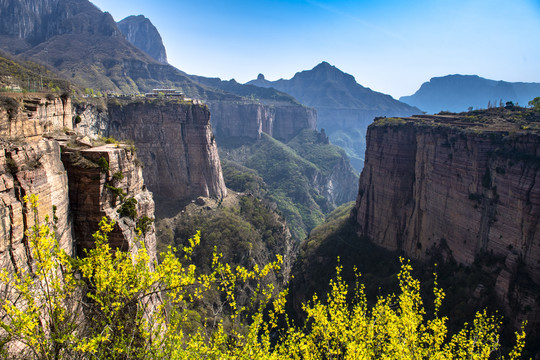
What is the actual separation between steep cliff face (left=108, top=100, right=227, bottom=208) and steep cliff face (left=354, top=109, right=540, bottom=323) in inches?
1436

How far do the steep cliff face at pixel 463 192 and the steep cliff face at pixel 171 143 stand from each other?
3649cm

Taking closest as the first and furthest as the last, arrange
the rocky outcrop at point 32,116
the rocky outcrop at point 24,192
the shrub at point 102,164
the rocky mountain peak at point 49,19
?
the rocky outcrop at point 24,192, the rocky outcrop at point 32,116, the shrub at point 102,164, the rocky mountain peak at point 49,19

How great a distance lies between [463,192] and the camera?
1583 inches

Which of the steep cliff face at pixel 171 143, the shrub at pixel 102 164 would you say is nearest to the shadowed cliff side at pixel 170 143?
the steep cliff face at pixel 171 143

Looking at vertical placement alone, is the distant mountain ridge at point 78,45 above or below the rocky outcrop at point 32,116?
above

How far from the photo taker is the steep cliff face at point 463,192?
107 feet

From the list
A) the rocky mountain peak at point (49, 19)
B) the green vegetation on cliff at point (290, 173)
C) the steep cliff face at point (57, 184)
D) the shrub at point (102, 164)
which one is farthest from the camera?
the rocky mountain peak at point (49, 19)

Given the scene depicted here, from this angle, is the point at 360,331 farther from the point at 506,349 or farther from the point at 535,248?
the point at 535,248

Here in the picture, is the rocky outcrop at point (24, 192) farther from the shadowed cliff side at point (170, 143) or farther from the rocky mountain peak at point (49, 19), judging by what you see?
the rocky mountain peak at point (49, 19)

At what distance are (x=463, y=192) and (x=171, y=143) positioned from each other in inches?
2233

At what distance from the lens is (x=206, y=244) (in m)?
63.8

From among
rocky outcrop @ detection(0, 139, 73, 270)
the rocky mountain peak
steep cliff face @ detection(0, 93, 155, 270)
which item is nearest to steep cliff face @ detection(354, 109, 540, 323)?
steep cliff face @ detection(0, 93, 155, 270)

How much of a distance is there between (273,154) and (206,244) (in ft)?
326

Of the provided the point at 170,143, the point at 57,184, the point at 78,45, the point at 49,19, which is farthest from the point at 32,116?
the point at 49,19
